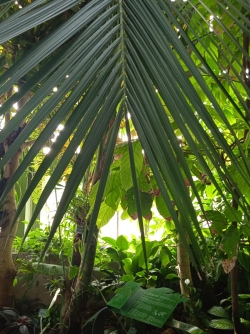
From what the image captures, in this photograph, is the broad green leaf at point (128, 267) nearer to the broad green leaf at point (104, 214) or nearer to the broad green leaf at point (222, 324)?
the broad green leaf at point (222, 324)

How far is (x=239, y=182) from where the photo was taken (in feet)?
2.33

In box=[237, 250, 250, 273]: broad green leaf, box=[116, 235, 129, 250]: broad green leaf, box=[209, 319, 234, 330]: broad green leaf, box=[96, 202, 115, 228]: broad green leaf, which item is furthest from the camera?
box=[116, 235, 129, 250]: broad green leaf

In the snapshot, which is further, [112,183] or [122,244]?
[122,244]

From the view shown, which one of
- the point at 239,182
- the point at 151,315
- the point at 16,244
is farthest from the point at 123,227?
the point at 239,182

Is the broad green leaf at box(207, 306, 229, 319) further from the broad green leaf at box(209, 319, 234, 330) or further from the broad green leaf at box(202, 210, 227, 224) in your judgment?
the broad green leaf at box(202, 210, 227, 224)

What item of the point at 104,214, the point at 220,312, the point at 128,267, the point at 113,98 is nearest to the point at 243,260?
the point at 220,312

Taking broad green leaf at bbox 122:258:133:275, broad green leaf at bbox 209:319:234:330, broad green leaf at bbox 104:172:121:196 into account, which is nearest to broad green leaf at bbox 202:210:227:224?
broad green leaf at bbox 104:172:121:196

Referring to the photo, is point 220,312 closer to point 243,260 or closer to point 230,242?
point 243,260

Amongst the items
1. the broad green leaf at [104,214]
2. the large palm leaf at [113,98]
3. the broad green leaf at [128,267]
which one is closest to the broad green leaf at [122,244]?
Result: the broad green leaf at [128,267]

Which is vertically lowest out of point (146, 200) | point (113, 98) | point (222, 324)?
point (222, 324)

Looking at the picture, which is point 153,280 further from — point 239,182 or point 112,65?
point 112,65

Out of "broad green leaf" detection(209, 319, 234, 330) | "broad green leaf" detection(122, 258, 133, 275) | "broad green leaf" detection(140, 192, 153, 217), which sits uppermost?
"broad green leaf" detection(140, 192, 153, 217)

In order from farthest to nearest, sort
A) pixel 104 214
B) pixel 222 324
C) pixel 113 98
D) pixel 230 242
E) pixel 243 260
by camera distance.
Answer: pixel 243 260, pixel 222 324, pixel 104 214, pixel 230 242, pixel 113 98

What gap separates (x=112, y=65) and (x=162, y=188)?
0.32 feet
